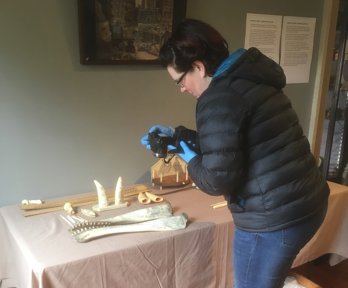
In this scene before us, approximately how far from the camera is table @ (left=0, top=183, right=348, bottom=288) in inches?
47.1

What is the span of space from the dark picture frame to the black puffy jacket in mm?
781

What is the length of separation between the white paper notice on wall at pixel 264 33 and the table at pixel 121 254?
1.00m

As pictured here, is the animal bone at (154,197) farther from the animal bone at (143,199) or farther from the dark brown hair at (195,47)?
the dark brown hair at (195,47)

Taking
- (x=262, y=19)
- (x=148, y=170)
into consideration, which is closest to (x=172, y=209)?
(x=148, y=170)

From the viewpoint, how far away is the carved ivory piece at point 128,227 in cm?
132

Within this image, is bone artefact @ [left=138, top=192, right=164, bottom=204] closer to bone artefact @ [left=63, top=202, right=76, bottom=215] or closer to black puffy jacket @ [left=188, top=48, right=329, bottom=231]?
bone artefact @ [left=63, top=202, right=76, bottom=215]

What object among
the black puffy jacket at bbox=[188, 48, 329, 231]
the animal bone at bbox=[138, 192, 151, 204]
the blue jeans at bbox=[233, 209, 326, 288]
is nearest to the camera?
the black puffy jacket at bbox=[188, 48, 329, 231]

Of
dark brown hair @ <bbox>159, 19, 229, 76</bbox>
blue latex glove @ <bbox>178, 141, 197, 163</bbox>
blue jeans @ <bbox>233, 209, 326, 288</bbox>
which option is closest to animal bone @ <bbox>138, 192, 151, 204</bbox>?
blue latex glove @ <bbox>178, 141, 197, 163</bbox>

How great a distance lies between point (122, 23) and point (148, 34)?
0.14 meters

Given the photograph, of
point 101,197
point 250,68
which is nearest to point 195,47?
point 250,68

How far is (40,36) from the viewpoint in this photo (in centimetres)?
156

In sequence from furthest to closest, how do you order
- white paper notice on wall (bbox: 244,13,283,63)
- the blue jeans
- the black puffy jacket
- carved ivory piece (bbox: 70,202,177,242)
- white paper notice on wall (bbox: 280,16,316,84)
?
white paper notice on wall (bbox: 280,16,316,84)
white paper notice on wall (bbox: 244,13,283,63)
carved ivory piece (bbox: 70,202,177,242)
the blue jeans
the black puffy jacket

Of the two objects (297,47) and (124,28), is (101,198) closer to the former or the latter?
(124,28)

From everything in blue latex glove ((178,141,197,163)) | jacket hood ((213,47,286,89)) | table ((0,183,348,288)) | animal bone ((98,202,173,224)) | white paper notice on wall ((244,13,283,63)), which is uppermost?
white paper notice on wall ((244,13,283,63))
